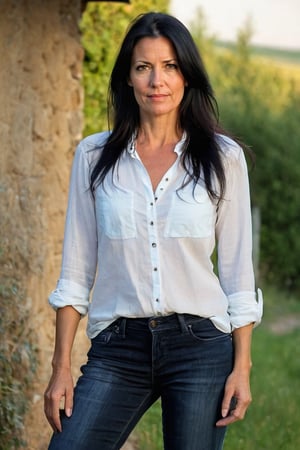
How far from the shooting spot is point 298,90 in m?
17.7

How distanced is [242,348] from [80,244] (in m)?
0.59

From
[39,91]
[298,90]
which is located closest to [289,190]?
[298,90]

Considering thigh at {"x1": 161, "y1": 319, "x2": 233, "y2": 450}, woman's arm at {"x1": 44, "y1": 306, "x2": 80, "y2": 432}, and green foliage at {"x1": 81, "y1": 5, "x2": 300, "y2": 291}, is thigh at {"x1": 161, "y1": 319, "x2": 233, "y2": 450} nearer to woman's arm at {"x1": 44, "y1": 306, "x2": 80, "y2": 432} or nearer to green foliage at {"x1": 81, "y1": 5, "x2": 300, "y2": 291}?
woman's arm at {"x1": 44, "y1": 306, "x2": 80, "y2": 432}

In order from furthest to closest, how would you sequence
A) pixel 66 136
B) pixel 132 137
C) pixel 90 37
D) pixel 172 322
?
pixel 90 37 → pixel 66 136 → pixel 132 137 → pixel 172 322

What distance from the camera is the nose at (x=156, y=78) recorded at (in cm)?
315

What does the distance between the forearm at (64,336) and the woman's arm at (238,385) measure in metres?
0.49

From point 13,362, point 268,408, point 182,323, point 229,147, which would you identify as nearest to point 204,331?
point 182,323

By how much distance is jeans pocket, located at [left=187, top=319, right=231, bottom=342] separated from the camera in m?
3.03

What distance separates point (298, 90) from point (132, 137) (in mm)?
14831

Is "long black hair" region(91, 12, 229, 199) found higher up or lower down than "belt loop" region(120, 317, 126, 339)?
higher up

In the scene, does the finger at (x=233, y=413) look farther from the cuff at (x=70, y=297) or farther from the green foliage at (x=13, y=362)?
the green foliage at (x=13, y=362)

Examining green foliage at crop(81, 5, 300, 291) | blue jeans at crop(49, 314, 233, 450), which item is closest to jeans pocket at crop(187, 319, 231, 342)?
blue jeans at crop(49, 314, 233, 450)

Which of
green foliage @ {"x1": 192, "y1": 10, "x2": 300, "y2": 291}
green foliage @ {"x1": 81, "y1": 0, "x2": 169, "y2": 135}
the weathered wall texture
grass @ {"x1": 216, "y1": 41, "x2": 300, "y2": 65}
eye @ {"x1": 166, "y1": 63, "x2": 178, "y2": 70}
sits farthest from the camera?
grass @ {"x1": 216, "y1": 41, "x2": 300, "y2": 65}

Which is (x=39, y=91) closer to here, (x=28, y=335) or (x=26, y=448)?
(x=28, y=335)
